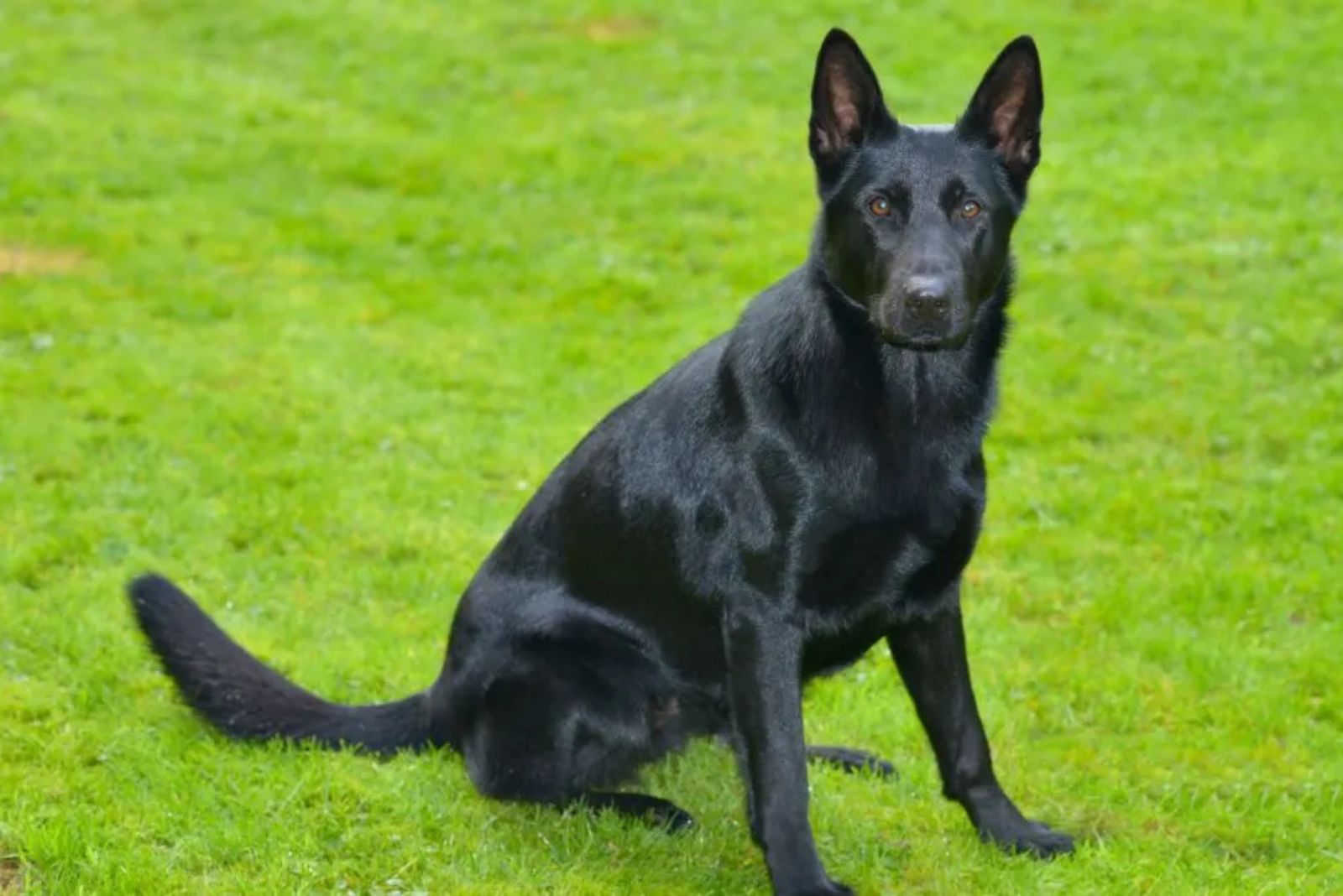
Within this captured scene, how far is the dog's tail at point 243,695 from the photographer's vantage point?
6.12 metres

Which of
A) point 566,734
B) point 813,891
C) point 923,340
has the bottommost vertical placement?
point 813,891

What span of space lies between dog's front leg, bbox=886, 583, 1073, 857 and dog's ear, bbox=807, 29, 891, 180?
5.10 feet

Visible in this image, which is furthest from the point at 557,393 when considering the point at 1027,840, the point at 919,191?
the point at 919,191

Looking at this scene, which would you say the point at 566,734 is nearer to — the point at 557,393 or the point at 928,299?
the point at 928,299

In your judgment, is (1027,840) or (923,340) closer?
(923,340)

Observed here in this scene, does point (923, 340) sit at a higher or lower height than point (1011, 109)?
lower

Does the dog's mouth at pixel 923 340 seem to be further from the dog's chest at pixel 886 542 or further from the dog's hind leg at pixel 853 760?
the dog's hind leg at pixel 853 760

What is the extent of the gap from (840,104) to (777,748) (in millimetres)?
1955

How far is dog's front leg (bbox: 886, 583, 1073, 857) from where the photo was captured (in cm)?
570

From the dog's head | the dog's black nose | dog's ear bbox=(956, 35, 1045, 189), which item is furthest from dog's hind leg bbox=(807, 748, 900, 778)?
dog's ear bbox=(956, 35, 1045, 189)

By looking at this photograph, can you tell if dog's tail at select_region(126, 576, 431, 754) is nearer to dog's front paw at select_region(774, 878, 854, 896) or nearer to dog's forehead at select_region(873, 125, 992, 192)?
dog's front paw at select_region(774, 878, 854, 896)

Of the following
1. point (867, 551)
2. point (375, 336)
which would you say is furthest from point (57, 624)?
point (375, 336)

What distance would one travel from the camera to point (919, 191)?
5.15 meters

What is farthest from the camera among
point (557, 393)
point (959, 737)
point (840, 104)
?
point (557, 393)
